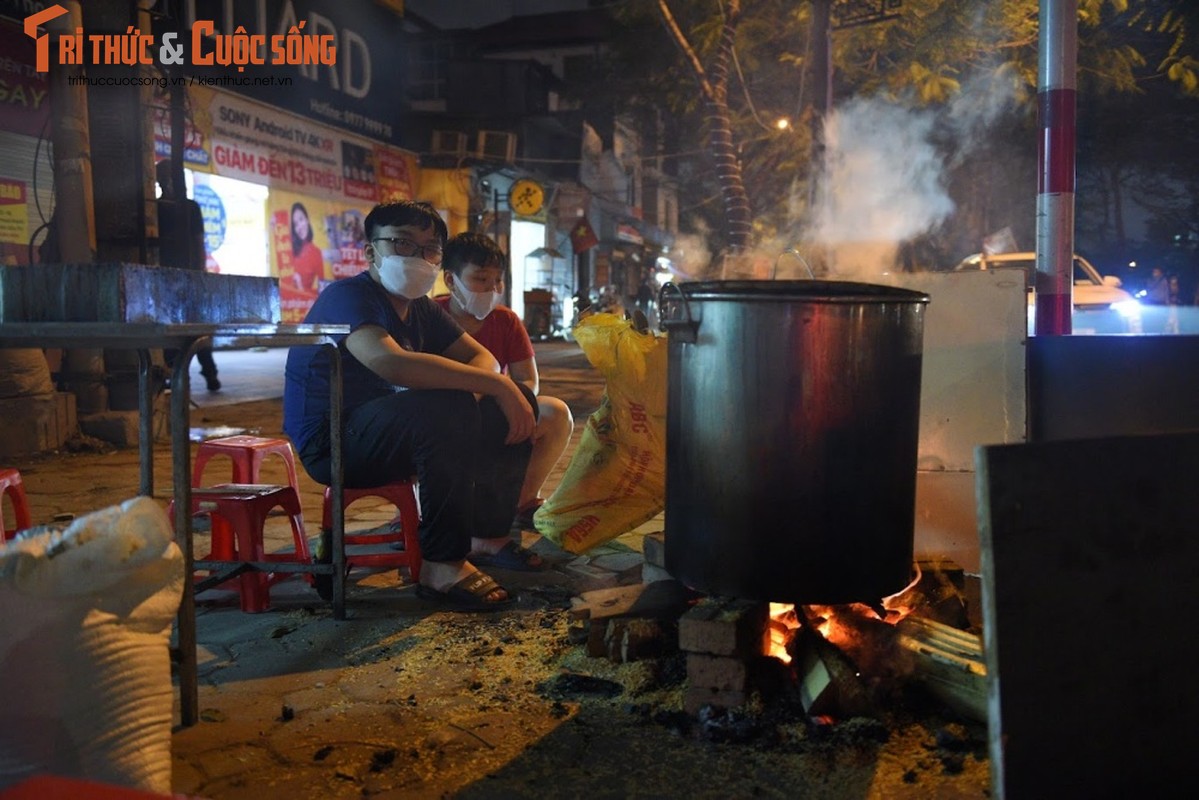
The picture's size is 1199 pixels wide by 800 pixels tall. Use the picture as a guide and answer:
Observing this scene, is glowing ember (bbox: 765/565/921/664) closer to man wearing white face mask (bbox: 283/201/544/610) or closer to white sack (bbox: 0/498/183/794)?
man wearing white face mask (bbox: 283/201/544/610)

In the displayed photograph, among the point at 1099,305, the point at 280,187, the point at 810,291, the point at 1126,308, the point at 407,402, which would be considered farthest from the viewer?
the point at 280,187

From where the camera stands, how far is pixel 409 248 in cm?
366

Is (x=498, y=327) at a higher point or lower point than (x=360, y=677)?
higher

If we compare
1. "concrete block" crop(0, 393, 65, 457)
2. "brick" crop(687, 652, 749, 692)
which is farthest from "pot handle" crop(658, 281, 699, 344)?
"concrete block" crop(0, 393, 65, 457)

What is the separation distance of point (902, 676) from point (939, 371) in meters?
1.65

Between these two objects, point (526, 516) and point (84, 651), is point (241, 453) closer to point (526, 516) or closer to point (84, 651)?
point (526, 516)

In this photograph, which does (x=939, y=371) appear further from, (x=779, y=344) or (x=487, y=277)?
(x=487, y=277)

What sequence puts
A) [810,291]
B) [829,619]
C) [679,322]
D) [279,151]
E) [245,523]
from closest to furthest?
1. [810,291]
2. [679,322]
3. [829,619]
4. [245,523]
5. [279,151]

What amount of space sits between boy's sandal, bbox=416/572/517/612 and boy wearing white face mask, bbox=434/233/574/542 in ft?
3.39

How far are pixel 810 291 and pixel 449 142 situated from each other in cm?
2116

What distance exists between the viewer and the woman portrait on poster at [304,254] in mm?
16594

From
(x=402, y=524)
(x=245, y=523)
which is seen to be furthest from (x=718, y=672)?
(x=245, y=523)

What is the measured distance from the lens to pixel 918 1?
1145 centimetres

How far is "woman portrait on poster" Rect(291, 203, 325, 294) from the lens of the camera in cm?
1659
